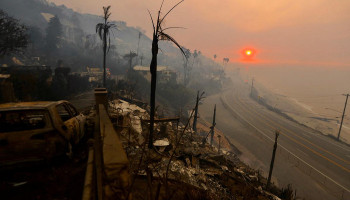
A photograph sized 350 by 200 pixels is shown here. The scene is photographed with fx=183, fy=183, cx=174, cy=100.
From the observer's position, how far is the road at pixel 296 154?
81.1 feet

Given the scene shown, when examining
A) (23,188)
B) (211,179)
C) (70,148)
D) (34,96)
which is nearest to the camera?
(23,188)

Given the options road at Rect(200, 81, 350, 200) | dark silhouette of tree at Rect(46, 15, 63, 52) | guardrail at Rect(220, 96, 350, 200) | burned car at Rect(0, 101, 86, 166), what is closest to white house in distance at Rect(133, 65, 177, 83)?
road at Rect(200, 81, 350, 200)

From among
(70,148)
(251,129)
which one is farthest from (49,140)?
(251,129)

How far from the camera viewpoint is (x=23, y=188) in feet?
11.9

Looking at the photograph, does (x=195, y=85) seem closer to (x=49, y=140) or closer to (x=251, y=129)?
(x=251, y=129)

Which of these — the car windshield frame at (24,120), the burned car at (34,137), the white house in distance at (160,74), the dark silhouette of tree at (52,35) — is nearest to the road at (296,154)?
the white house in distance at (160,74)

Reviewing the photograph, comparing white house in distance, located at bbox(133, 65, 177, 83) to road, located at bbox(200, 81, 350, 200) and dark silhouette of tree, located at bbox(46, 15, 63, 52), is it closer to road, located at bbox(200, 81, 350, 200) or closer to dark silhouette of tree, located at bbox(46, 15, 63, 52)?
road, located at bbox(200, 81, 350, 200)

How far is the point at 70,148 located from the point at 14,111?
146 centimetres

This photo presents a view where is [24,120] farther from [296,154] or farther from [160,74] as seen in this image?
[160,74]

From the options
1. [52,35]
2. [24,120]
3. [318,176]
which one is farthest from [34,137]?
[52,35]

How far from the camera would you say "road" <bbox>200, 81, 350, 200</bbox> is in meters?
24.7

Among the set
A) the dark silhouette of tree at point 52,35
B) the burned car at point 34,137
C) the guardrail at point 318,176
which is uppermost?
the dark silhouette of tree at point 52,35

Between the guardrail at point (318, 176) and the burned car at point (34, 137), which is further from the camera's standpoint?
the guardrail at point (318, 176)

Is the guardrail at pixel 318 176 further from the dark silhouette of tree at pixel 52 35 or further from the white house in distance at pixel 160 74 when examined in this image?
the dark silhouette of tree at pixel 52 35
